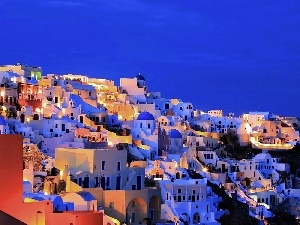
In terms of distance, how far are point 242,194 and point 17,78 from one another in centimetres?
1747

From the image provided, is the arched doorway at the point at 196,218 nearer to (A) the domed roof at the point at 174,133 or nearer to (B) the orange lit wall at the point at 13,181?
(A) the domed roof at the point at 174,133

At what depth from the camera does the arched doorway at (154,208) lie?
3238 cm

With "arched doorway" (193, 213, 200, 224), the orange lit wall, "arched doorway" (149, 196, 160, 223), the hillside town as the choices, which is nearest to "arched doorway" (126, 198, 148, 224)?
the hillside town

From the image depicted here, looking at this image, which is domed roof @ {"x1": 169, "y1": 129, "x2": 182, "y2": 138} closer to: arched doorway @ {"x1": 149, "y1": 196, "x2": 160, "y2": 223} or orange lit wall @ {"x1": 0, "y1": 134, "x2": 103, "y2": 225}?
arched doorway @ {"x1": 149, "y1": 196, "x2": 160, "y2": 223}

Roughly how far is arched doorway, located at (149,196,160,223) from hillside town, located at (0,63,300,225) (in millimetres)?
50

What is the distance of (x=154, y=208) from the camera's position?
32656mm

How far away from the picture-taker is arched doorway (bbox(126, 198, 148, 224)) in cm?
3139

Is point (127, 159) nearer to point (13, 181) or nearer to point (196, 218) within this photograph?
point (196, 218)

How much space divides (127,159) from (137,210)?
6.12 meters

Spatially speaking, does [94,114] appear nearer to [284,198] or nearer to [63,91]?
[63,91]

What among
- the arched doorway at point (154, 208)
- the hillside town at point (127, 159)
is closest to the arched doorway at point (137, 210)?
Result: the hillside town at point (127, 159)

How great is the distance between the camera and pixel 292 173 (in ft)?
177

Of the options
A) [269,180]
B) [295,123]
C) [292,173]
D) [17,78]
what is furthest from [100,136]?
[295,123]

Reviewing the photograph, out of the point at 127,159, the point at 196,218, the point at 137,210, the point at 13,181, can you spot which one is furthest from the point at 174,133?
the point at 13,181
